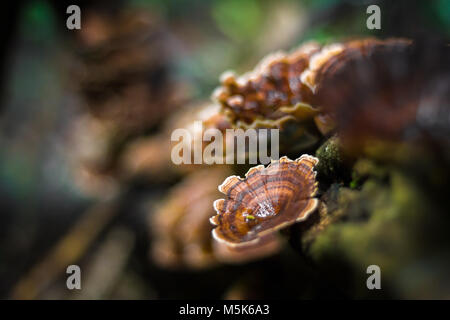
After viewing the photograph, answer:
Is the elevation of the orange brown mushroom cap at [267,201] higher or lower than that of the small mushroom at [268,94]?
lower

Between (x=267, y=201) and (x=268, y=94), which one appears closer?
(x=267, y=201)

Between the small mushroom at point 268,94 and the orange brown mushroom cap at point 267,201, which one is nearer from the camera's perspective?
the orange brown mushroom cap at point 267,201

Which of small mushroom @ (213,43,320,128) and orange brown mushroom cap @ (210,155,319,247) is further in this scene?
small mushroom @ (213,43,320,128)

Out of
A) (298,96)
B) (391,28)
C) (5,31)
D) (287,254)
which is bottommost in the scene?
(287,254)

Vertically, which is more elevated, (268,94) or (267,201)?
(268,94)

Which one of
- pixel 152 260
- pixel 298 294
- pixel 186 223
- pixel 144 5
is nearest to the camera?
pixel 298 294

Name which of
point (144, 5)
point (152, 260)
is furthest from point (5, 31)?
point (152, 260)

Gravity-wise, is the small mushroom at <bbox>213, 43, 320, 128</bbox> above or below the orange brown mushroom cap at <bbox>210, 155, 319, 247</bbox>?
above
